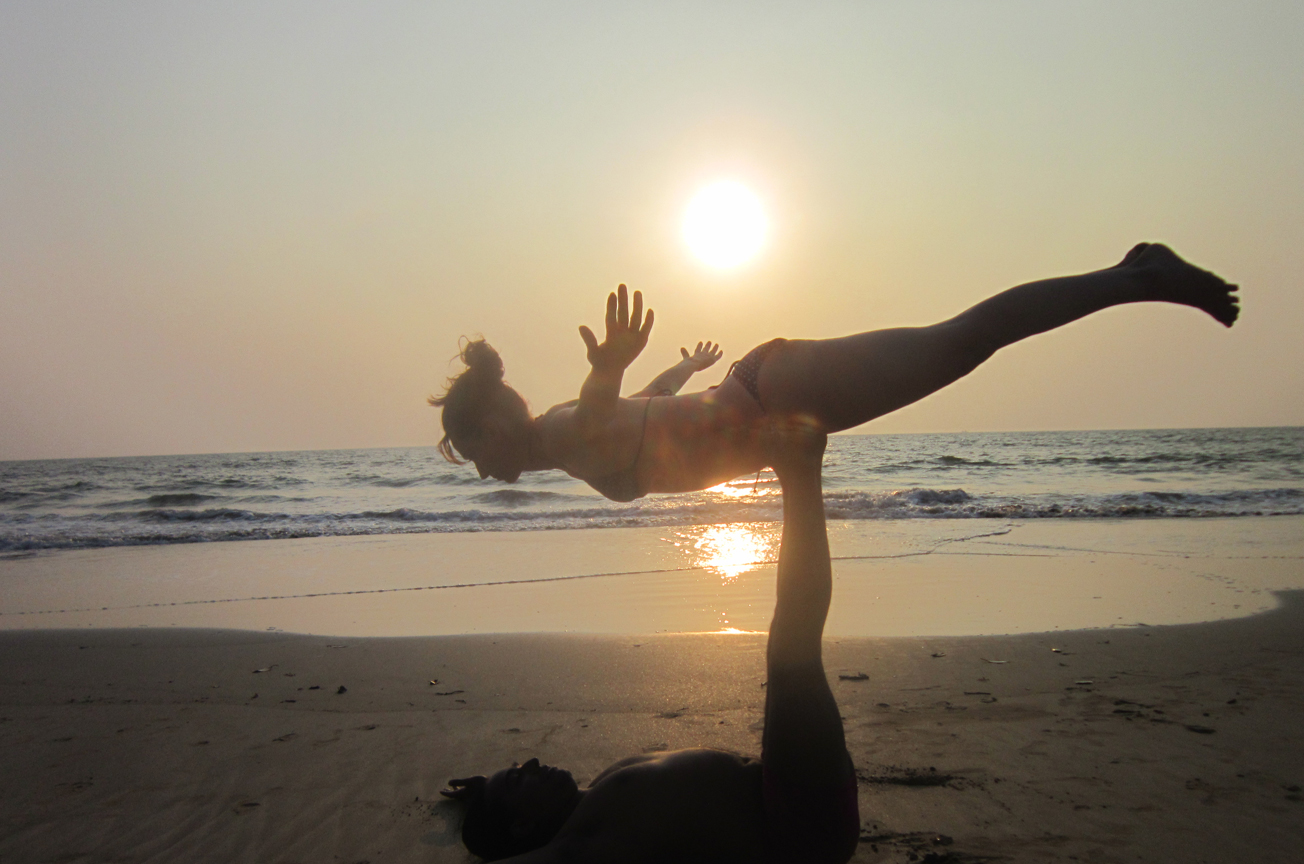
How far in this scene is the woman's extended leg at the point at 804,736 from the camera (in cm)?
233

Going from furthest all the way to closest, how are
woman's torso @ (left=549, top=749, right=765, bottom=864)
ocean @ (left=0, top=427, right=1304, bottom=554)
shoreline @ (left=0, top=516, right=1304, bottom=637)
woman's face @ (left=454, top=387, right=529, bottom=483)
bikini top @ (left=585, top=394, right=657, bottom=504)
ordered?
ocean @ (left=0, top=427, right=1304, bottom=554), shoreline @ (left=0, top=516, right=1304, bottom=637), woman's face @ (left=454, top=387, right=529, bottom=483), bikini top @ (left=585, top=394, right=657, bottom=504), woman's torso @ (left=549, top=749, right=765, bottom=864)

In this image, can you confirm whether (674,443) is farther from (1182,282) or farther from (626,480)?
(1182,282)

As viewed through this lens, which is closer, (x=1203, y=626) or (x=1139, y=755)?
(x=1139, y=755)

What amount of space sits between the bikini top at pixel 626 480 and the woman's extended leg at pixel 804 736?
2.71 feet

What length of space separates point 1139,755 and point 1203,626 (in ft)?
10.4

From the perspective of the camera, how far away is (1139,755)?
3553 mm

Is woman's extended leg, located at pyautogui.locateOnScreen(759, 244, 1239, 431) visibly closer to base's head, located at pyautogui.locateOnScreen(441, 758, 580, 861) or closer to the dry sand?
base's head, located at pyautogui.locateOnScreen(441, 758, 580, 861)

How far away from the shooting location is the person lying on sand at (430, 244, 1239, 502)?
105 inches

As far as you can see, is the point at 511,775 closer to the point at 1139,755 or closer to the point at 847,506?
the point at 1139,755

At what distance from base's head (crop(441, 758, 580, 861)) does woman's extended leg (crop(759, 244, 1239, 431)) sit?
4.88 ft

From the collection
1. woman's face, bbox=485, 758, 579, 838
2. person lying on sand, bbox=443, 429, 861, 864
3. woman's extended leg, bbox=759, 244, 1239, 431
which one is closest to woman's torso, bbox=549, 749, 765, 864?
person lying on sand, bbox=443, 429, 861, 864

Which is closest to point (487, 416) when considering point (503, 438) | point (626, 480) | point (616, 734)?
point (503, 438)

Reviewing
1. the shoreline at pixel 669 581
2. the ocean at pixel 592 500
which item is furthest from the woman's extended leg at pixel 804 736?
the ocean at pixel 592 500

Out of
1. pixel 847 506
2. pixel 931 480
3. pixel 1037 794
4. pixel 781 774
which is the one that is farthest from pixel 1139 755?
pixel 931 480
